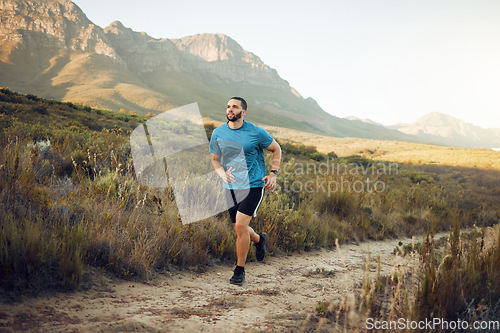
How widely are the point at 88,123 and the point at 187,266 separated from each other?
1405 cm

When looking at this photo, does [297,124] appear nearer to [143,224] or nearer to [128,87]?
[128,87]

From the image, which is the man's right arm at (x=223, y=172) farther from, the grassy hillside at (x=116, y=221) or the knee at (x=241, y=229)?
the grassy hillside at (x=116, y=221)

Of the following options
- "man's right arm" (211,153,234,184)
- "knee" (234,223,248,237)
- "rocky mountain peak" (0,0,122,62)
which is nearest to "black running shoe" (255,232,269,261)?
"knee" (234,223,248,237)

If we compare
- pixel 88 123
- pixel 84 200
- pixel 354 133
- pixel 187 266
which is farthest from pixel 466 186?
pixel 354 133

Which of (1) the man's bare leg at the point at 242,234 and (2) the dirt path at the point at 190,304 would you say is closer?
(2) the dirt path at the point at 190,304

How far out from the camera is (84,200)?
14.4 feet

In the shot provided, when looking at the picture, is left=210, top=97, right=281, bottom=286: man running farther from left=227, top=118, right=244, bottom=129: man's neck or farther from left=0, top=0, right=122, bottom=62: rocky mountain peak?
left=0, top=0, right=122, bottom=62: rocky mountain peak

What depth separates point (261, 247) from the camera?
4.68m

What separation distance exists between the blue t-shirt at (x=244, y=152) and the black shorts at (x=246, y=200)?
0.07m

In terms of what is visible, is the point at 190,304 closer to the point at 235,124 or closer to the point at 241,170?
the point at 241,170

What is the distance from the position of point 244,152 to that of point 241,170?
249 mm

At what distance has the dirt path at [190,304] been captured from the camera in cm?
234

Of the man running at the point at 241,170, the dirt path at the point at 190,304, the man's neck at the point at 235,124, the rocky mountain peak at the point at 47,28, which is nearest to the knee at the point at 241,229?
the man running at the point at 241,170

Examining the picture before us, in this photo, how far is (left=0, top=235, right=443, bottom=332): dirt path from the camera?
234 centimetres
